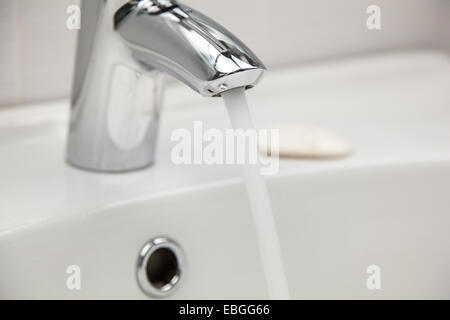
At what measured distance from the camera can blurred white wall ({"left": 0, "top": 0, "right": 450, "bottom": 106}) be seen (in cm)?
49

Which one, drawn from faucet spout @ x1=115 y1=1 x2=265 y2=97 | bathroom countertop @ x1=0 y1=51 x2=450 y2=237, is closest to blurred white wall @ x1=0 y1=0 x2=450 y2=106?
bathroom countertop @ x1=0 y1=51 x2=450 y2=237

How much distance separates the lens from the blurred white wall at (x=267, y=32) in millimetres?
491

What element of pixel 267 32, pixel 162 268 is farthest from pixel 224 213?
pixel 267 32

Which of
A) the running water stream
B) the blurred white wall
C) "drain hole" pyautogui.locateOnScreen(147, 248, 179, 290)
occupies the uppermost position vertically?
the blurred white wall

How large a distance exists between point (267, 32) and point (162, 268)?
0.23 meters

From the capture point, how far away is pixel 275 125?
0.54 m

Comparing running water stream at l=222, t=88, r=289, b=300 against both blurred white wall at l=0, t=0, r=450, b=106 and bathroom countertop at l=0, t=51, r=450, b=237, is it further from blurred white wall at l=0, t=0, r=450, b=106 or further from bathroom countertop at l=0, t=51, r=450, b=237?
blurred white wall at l=0, t=0, r=450, b=106

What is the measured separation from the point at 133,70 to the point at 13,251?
0.12 metres

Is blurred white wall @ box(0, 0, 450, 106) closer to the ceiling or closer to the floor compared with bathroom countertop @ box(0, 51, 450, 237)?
closer to the ceiling

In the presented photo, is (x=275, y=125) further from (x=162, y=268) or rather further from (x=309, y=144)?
(x=162, y=268)

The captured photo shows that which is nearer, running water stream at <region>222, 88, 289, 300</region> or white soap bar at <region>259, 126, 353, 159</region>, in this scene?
running water stream at <region>222, 88, 289, 300</region>

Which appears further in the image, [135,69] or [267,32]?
[267,32]

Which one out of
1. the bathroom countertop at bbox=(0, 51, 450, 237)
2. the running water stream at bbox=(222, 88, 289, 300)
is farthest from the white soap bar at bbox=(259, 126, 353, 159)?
the running water stream at bbox=(222, 88, 289, 300)
